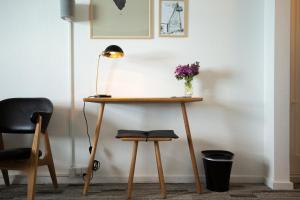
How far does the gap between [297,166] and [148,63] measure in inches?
74.3

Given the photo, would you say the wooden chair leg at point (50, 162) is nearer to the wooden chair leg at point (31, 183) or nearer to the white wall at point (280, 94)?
the wooden chair leg at point (31, 183)

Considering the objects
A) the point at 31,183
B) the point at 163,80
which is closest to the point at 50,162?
the point at 31,183

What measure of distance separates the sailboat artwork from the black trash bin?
128 cm

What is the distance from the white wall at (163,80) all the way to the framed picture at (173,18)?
0.21 ft

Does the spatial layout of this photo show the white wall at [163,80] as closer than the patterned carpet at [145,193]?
No

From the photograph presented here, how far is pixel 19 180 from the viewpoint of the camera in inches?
102

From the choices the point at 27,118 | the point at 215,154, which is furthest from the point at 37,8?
the point at 215,154

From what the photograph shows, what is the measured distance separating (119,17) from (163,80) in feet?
2.56

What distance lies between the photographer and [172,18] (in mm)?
2613

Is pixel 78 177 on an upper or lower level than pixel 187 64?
lower

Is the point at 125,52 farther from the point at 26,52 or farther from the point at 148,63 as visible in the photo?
the point at 26,52

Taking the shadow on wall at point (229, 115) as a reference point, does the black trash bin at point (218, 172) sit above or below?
below

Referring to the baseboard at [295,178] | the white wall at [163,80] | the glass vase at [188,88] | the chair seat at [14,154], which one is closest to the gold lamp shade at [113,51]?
the white wall at [163,80]

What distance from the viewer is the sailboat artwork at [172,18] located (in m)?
2.61
